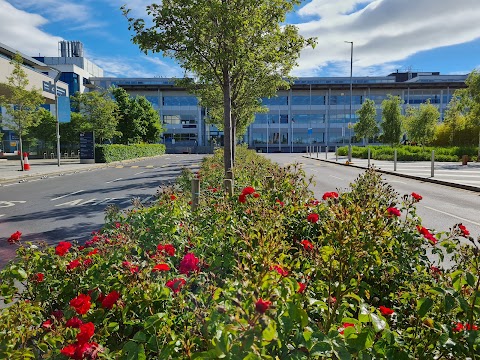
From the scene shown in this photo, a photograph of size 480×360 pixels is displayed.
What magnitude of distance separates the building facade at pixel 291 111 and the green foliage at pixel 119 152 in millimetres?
25705

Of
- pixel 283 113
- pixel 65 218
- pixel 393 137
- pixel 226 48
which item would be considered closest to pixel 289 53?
pixel 226 48

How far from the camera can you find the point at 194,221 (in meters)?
4.03

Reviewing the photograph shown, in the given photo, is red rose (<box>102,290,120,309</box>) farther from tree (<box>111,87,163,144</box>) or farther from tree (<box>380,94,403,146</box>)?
tree (<box>111,87,163,144</box>)

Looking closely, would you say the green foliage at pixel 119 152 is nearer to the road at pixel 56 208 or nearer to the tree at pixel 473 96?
the road at pixel 56 208

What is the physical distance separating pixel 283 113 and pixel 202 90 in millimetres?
59040

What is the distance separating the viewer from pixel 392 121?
42.4 meters

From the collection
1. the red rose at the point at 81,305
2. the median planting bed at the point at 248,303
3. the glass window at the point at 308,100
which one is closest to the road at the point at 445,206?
the median planting bed at the point at 248,303

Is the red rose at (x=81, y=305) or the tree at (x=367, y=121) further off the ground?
the tree at (x=367, y=121)

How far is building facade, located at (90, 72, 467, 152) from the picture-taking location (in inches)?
2904

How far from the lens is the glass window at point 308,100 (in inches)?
2997

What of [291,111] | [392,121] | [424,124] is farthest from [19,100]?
[291,111]

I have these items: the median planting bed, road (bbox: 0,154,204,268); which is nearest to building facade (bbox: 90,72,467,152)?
road (bbox: 0,154,204,268)

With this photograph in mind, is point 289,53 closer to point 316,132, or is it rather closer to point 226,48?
point 226,48

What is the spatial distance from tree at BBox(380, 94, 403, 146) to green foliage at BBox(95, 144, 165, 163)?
100 ft
